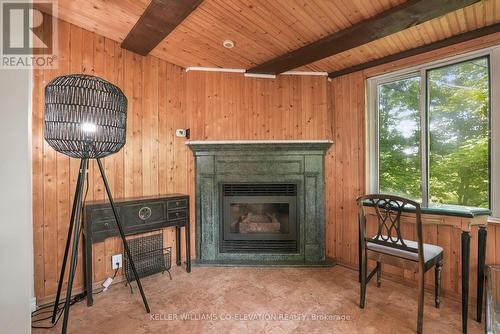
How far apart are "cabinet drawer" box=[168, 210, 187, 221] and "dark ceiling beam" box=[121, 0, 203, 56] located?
5.74ft

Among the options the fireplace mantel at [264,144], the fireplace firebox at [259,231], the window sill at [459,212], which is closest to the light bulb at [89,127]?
the fireplace mantel at [264,144]

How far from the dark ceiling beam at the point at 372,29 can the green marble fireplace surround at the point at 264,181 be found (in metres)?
0.96

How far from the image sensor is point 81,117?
1657mm

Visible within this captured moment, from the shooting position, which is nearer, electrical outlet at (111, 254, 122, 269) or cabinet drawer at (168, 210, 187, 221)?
electrical outlet at (111, 254, 122, 269)

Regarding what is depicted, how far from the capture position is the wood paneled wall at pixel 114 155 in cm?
214

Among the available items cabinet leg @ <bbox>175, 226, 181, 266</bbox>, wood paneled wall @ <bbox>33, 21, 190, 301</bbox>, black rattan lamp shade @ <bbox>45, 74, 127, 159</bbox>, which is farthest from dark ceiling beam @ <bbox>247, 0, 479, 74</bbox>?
cabinet leg @ <bbox>175, 226, 181, 266</bbox>

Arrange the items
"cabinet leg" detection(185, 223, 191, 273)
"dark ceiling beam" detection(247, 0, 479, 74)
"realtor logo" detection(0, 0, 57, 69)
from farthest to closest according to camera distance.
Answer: "cabinet leg" detection(185, 223, 191, 273) < "dark ceiling beam" detection(247, 0, 479, 74) < "realtor logo" detection(0, 0, 57, 69)

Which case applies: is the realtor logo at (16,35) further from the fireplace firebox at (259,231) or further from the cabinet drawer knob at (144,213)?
the fireplace firebox at (259,231)

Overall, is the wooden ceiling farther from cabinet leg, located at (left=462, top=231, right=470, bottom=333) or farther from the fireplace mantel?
cabinet leg, located at (left=462, top=231, right=470, bottom=333)

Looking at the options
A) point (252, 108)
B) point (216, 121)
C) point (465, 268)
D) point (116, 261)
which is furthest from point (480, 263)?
point (116, 261)

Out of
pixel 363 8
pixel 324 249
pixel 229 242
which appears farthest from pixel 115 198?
pixel 363 8

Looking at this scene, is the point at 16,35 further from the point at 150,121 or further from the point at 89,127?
the point at 150,121

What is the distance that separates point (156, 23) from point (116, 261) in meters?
2.33

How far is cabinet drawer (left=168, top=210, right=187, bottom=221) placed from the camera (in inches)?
104
